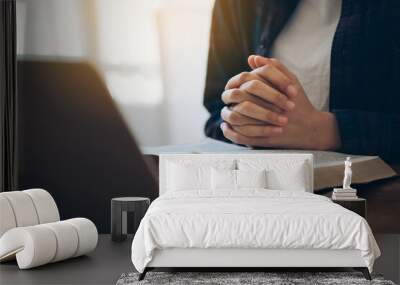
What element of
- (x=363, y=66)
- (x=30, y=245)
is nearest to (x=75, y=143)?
(x=30, y=245)

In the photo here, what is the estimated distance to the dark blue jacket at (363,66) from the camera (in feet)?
24.1

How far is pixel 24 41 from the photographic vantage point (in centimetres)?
764

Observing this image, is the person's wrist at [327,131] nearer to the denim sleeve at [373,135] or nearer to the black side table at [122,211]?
the denim sleeve at [373,135]

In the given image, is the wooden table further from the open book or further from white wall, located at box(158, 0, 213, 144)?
white wall, located at box(158, 0, 213, 144)

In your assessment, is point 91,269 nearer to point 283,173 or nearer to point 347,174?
point 283,173

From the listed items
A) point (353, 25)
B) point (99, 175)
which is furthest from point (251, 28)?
point (99, 175)

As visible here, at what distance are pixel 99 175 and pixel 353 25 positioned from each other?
3.23 metres

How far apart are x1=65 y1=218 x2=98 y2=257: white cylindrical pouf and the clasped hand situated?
221cm

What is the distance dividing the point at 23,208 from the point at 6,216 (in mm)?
207

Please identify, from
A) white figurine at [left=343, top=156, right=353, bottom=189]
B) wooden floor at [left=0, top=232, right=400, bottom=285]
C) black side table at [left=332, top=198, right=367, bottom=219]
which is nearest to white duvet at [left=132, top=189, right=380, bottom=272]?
wooden floor at [left=0, top=232, right=400, bottom=285]

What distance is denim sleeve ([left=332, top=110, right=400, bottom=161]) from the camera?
7395 mm

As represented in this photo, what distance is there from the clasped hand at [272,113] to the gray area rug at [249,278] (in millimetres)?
2453

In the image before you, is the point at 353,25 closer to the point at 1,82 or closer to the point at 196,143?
the point at 196,143

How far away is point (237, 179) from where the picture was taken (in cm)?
664
